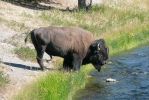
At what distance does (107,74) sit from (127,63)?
3321 millimetres

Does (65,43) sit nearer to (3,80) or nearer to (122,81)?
(122,81)

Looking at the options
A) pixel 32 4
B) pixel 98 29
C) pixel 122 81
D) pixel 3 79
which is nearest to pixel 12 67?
pixel 3 79

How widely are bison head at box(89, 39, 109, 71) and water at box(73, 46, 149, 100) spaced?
1.01 meters

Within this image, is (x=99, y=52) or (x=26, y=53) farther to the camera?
(x=26, y=53)

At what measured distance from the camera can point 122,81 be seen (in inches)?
958

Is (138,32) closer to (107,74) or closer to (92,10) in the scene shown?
(92,10)

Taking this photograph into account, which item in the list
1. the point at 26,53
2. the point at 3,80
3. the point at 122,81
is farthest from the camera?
the point at 26,53

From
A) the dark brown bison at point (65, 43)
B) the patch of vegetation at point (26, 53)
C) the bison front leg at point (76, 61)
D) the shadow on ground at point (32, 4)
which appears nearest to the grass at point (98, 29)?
the patch of vegetation at point (26, 53)

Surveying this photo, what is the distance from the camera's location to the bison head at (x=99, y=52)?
23.2 meters

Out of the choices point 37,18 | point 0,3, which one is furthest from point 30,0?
point 37,18

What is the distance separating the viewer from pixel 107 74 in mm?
25875

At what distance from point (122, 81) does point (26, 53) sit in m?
4.63

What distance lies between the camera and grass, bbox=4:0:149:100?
2002cm

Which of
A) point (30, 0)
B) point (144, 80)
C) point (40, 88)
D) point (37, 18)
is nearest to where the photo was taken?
point (40, 88)
